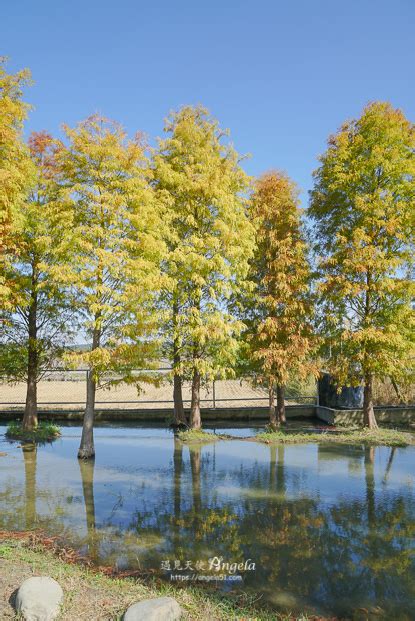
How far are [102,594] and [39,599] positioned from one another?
2.03 ft

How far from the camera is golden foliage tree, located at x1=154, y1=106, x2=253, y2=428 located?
13.9 m

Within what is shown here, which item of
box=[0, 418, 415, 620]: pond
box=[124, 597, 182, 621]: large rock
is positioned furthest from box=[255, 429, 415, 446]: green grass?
box=[124, 597, 182, 621]: large rock

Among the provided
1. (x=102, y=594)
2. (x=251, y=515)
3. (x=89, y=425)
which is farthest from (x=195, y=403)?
(x=102, y=594)

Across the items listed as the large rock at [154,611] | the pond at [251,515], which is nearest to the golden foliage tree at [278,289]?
the pond at [251,515]

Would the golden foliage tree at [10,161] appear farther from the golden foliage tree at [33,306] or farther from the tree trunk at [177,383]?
the tree trunk at [177,383]

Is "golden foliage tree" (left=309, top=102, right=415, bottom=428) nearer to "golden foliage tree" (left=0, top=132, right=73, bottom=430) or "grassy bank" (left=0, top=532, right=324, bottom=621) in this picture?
"golden foliage tree" (left=0, top=132, right=73, bottom=430)

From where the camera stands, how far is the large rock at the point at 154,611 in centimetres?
376

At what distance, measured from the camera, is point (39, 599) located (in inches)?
155

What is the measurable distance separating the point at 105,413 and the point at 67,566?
48.6 feet

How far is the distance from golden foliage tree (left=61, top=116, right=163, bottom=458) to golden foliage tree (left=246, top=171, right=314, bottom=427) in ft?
14.0

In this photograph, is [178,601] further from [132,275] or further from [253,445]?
[253,445]

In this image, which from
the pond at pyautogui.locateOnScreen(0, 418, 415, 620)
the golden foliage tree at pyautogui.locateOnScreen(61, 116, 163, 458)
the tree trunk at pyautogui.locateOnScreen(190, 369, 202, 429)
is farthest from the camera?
the tree trunk at pyautogui.locateOnScreen(190, 369, 202, 429)

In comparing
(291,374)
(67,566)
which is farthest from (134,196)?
(67,566)

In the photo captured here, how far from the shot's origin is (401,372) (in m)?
14.1
